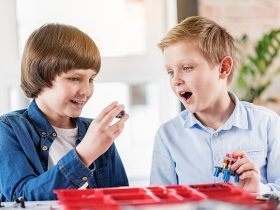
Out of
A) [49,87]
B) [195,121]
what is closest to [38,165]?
[49,87]

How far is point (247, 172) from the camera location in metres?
1.20

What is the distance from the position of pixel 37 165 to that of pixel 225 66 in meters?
0.66

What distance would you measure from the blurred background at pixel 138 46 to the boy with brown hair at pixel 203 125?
2.94 ft

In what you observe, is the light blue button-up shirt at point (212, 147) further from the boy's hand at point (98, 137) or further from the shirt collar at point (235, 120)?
the boy's hand at point (98, 137)

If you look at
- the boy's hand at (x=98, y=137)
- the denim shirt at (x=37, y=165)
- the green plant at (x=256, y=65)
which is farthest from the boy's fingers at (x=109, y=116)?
the green plant at (x=256, y=65)

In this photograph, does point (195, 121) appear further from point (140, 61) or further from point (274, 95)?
point (274, 95)

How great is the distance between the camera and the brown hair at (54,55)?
1566mm

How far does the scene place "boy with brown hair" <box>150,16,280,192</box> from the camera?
1.52 m

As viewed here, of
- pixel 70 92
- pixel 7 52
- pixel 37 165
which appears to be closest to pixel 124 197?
pixel 37 165

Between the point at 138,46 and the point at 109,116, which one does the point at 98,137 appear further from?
the point at 138,46

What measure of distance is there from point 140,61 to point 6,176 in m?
1.26

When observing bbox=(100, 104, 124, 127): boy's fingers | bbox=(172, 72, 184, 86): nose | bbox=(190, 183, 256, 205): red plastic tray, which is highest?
bbox=(172, 72, 184, 86): nose

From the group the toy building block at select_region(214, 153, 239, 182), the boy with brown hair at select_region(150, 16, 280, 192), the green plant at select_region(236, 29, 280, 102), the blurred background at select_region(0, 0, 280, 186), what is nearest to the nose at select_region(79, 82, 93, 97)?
the boy with brown hair at select_region(150, 16, 280, 192)

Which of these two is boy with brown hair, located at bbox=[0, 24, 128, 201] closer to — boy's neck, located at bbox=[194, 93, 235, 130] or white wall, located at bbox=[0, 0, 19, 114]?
boy's neck, located at bbox=[194, 93, 235, 130]
